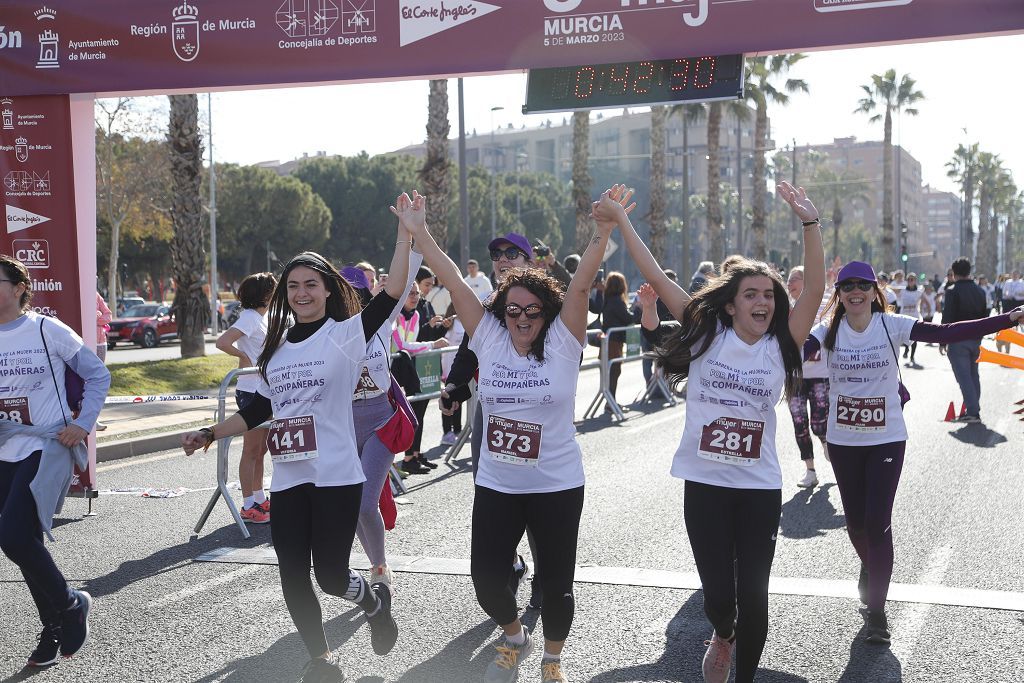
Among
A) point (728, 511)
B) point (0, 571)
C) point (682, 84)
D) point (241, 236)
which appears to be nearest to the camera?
point (728, 511)

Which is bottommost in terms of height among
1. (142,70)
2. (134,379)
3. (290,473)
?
(134,379)

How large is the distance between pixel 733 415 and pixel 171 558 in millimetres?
4348

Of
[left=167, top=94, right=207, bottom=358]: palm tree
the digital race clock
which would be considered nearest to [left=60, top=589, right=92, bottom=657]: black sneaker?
the digital race clock

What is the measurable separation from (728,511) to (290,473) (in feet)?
5.96

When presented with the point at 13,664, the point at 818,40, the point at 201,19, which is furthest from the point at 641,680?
the point at 201,19

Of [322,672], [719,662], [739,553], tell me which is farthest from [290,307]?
[719,662]

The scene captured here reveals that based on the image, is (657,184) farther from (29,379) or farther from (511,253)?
(29,379)

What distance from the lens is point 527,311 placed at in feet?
14.9

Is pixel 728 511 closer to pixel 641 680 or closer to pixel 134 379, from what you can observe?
pixel 641 680

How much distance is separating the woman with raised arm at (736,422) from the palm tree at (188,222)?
55.8ft

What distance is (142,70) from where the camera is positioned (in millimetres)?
9727

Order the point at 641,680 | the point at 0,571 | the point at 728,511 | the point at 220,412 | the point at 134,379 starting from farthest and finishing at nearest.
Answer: the point at 134,379
the point at 220,412
the point at 0,571
the point at 641,680
the point at 728,511

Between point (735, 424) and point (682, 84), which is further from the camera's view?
point (682, 84)

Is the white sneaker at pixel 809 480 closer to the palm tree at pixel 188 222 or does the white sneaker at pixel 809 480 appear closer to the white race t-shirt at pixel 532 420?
the white race t-shirt at pixel 532 420
